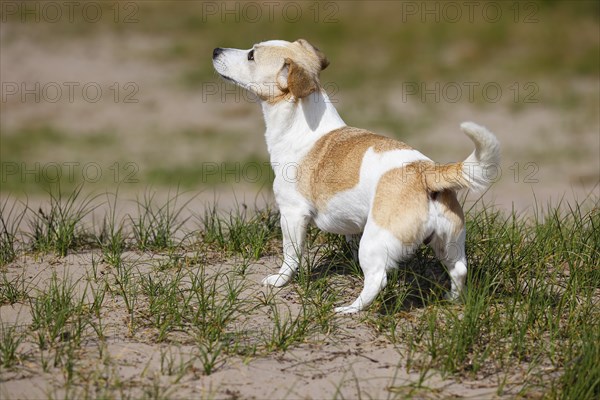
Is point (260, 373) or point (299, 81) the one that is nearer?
point (260, 373)

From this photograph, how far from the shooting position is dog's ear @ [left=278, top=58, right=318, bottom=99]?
511cm

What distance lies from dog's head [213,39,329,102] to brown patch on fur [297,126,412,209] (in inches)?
13.5

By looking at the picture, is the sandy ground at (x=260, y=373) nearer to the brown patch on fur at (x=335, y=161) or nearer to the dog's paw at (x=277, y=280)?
the dog's paw at (x=277, y=280)

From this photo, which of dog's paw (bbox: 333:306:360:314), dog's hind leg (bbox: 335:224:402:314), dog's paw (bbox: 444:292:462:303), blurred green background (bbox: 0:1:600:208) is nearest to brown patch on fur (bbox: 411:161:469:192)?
dog's hind leg (bbox: 335:224:402:314)

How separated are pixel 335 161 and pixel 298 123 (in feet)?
1.50

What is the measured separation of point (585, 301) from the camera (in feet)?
15.2

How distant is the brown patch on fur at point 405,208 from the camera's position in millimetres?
4379

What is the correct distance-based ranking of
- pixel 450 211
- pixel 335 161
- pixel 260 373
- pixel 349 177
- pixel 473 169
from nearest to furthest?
pixel 260 373
pixel 473 169
pixel 450 211
pixel 349 177
pixel 335 161

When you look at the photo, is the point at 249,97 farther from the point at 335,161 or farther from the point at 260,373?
the point at 260,373

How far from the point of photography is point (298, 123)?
5246 mm

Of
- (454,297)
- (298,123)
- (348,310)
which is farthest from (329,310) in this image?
(298,123)

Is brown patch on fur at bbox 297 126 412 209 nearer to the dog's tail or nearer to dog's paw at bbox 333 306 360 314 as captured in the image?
the dog's tail

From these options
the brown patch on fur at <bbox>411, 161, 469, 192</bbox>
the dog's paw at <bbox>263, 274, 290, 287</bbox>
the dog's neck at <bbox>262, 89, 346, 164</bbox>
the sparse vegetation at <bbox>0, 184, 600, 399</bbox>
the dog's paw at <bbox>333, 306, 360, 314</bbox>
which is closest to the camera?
the sparse vegetation at <bbox>0, 184, 600, 399</bbox>

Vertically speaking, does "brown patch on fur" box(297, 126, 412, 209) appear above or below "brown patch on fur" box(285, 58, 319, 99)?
below
